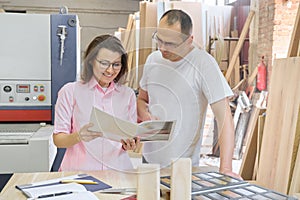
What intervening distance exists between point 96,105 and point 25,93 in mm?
1237

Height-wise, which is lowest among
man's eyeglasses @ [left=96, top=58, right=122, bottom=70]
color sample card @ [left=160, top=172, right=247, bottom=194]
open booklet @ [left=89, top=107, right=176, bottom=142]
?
color sample card @ [left=160, top=172, right=247, bottom=194]

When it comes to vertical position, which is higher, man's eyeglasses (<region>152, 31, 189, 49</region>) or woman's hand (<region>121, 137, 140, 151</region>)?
man's eyeglasses (<region>152, 31, 189, 49</region>)

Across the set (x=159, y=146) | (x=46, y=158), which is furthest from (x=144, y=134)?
(x=46, y=158)

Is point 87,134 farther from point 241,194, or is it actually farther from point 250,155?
point 250,155

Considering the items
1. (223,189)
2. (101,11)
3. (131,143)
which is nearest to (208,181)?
(223,189)

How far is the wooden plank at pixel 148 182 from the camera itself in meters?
0.93

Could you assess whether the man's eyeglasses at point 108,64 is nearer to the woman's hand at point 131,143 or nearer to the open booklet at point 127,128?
the open booklet at point 127,128

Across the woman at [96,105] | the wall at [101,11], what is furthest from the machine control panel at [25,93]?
the wall at [101,11]

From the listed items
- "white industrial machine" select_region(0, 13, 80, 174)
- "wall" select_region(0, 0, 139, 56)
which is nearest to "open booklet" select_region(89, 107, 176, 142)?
"white industrial machine" select_region(0, 13, 80, 174)

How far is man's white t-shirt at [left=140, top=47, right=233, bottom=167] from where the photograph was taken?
1.31 metres

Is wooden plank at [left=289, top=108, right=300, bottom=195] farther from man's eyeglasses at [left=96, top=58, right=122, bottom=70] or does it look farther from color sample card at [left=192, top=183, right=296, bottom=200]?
man's eyeglasses at [left=96, top=58, right=122, bottom=70]

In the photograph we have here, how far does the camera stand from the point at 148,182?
0.94 meters

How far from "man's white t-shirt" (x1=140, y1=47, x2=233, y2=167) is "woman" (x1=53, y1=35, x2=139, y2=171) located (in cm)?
9

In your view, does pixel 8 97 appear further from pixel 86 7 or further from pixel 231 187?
pixel 86 7
